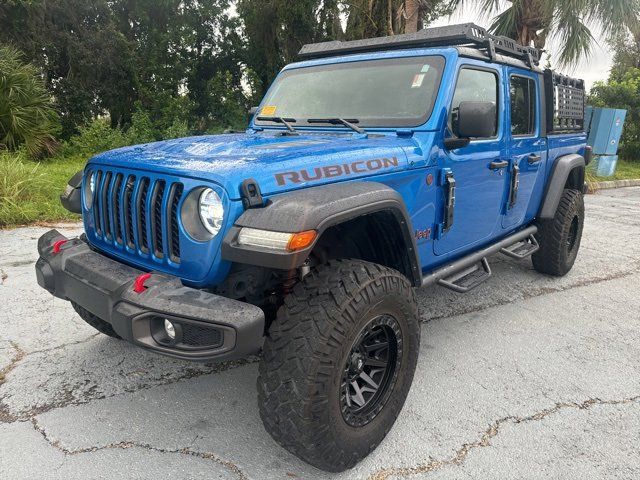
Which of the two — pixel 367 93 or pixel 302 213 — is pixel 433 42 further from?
pixel 302 213

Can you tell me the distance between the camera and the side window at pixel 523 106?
12.4ft

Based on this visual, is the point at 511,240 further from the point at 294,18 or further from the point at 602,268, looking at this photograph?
the point at 294,18

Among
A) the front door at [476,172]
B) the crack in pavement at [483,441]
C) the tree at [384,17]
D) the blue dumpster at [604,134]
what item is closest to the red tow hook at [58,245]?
the crack in pavement at [483,441]

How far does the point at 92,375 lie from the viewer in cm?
289

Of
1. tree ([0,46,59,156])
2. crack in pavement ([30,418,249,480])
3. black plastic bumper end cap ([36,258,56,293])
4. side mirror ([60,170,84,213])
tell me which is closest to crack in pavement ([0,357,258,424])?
crack in pavement ([30,418,249,480])

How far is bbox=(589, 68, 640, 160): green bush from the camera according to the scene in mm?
14312

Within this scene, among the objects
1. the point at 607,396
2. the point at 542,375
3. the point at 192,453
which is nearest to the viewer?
the point at 192,453

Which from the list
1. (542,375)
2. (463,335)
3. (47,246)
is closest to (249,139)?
(47,246)

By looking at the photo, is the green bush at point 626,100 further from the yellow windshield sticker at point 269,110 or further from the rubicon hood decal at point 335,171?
the rubicon hood decal at point 335,171

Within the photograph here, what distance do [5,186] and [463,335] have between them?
6.10 meters

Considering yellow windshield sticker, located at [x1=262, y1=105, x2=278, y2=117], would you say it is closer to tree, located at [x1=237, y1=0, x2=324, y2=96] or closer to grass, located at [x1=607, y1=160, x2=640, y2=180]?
tree, located at [x1=237, y1=0, x2=324, y2=96]

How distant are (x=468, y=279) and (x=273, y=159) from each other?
5.93 ft

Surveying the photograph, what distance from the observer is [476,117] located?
2766 mm

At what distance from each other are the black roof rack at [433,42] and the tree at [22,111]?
7.50 meters
